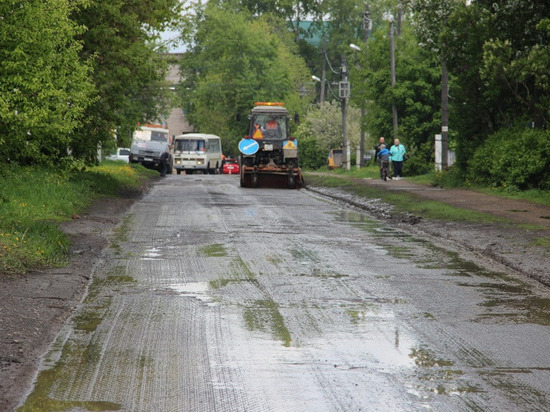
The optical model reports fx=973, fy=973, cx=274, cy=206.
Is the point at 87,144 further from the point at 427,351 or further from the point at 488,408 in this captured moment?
the point at 488,408

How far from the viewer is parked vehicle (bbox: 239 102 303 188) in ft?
118

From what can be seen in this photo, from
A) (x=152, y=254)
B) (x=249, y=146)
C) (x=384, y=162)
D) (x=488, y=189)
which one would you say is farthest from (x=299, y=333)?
(x=384, y=162)

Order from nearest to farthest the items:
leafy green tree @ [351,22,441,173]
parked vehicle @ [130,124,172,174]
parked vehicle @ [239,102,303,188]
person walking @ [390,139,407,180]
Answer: parked vehicle @ [239,102,303,188] < person walking @ [390,139,407,180] < leafy green tree @ [351,22,441,173] < parked vehicle @ [130,124,172,174]

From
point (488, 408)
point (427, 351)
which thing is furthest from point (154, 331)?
point (488, 408)

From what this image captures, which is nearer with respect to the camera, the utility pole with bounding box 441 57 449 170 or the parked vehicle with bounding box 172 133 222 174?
the utility pole with bounding box 441 57 449 170

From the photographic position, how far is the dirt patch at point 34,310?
7.12m

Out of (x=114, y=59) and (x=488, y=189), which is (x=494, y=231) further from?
(x=114, y=59)

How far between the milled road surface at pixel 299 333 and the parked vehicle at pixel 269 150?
19.9 m

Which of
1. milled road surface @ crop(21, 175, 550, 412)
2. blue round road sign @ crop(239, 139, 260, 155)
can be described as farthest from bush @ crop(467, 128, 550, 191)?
milled road surface @ crop(21, 175, 550, 412)

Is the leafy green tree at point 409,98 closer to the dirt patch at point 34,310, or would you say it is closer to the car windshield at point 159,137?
the car windshield at point 159,137

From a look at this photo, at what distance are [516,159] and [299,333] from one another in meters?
21.8

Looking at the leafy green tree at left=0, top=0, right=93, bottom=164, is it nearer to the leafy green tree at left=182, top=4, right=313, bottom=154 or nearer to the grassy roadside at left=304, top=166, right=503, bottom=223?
the grassy roadside at left=304, top=166, right=503, bottom=223

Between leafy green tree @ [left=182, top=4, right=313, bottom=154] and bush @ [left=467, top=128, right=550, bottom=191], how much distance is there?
5371cm

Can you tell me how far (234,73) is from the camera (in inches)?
3472
